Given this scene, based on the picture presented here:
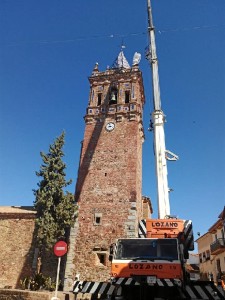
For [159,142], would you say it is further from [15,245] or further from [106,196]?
[15,245]

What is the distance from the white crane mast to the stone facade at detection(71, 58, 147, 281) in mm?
5824

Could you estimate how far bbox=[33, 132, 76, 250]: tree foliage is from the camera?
18281mm

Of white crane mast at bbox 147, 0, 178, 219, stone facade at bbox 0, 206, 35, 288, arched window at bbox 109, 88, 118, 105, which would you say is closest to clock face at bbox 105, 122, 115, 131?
arched window at bbox 109, 88, 118, 105

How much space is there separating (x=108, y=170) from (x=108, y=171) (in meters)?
0.08

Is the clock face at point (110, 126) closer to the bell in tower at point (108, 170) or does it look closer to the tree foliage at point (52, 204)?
the bell in tower at point (108, 170)

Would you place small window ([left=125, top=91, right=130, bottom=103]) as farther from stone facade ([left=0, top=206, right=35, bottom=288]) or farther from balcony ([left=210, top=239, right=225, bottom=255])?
balcony ([left=210, top=239, right=225, bottom=255])

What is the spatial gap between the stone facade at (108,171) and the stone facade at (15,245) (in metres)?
3.60

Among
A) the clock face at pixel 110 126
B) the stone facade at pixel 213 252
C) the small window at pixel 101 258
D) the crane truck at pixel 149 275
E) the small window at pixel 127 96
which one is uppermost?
the small window at pixel 127 96

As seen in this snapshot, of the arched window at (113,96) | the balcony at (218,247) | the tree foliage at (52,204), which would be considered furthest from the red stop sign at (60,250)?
the balcony at (218,247)

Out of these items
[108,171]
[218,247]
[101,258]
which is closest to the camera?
[101,258]

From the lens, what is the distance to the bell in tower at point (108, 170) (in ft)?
61.6

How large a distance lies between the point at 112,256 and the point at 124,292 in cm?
112

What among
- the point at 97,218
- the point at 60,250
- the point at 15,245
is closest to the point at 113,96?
the point at 97,218

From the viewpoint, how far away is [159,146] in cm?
1466
